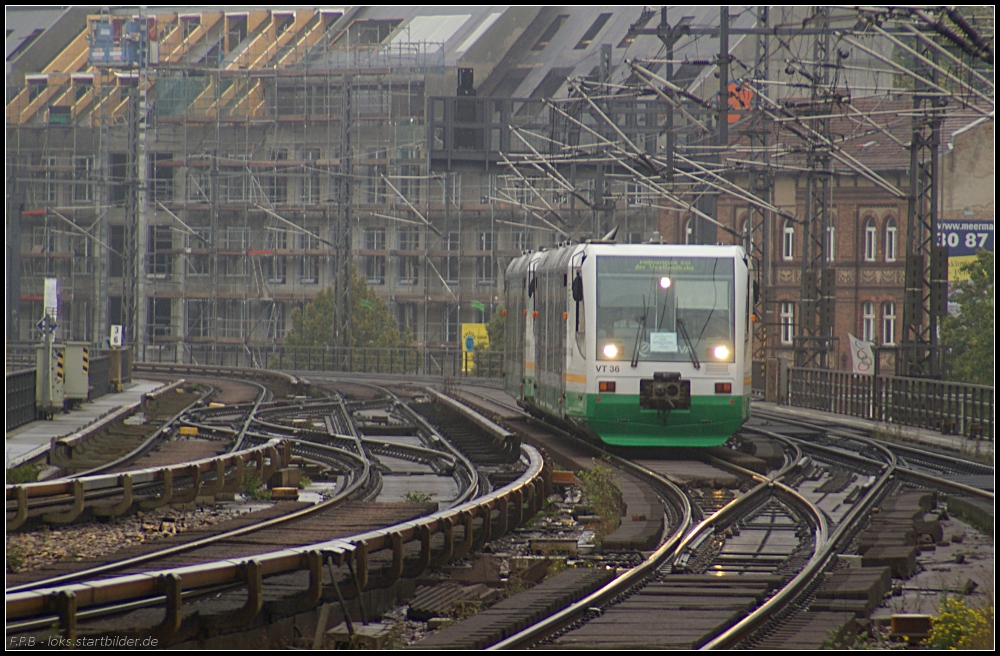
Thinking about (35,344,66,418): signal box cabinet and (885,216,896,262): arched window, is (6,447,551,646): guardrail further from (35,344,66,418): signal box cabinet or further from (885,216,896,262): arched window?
(885,216,896,262): arched window

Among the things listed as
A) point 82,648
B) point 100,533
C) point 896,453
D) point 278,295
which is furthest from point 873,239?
point 82,648

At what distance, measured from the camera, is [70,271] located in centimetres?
7006

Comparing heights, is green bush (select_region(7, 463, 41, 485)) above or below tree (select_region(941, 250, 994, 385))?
below

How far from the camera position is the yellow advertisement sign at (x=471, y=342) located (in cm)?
5409

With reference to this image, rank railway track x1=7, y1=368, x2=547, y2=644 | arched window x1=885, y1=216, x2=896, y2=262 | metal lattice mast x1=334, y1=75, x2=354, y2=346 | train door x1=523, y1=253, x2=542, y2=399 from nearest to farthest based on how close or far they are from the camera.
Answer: railway track x1=7, y1=368, x2=547, y2=644, train door x1=523, y1=253, x2=542, y2=399, metal lattice mast x1=334, y1=75, x2=354, y2=346, arched window x1=885, y1=216, x2=896, y2=262

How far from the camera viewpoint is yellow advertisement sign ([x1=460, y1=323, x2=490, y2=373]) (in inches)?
2130

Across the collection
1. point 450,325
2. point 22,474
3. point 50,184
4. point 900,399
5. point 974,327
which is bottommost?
point 22,474

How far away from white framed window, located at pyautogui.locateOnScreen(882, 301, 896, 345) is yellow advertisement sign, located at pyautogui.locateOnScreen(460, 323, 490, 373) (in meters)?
18.1

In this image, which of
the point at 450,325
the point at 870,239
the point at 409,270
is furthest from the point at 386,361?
the point at 870,239

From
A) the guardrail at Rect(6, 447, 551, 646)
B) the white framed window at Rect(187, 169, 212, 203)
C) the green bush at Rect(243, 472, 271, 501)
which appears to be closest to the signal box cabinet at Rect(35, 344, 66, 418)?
the green bush at Rect(243, 472, 271, 501)

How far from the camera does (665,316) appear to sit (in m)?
19.9

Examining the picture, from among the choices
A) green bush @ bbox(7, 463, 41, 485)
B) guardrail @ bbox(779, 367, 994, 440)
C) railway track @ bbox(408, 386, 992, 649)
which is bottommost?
railway track @ bbox(408, 386, 992, 649)

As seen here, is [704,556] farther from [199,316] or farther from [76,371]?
[199,316]

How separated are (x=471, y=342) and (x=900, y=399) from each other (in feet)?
89.2
